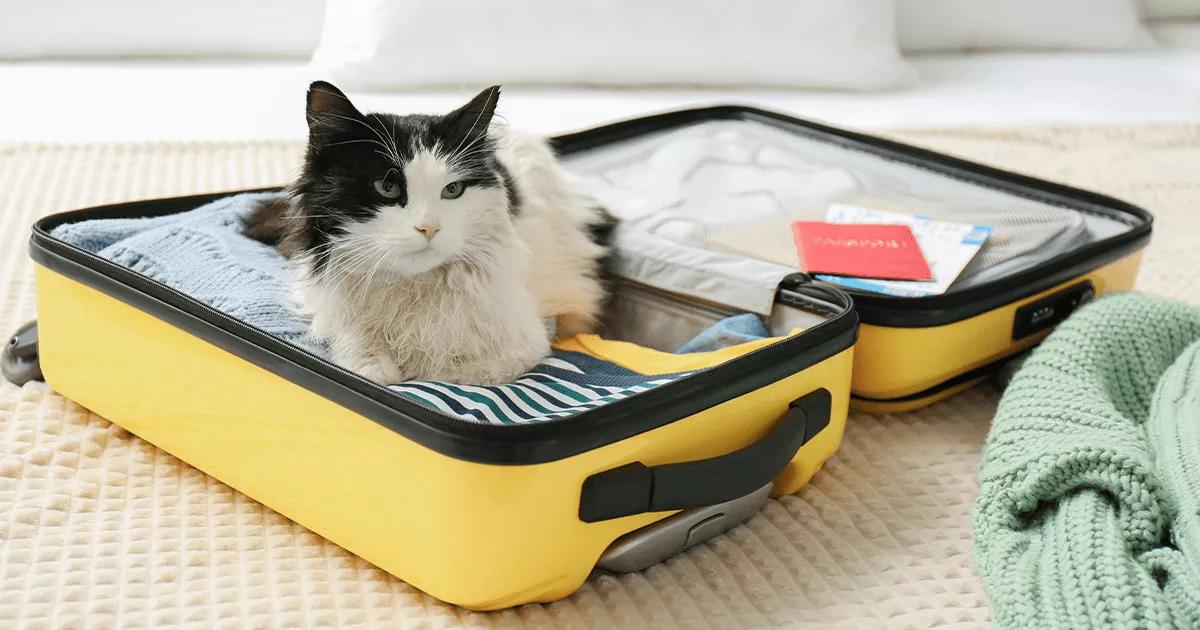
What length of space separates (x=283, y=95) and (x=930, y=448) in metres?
1.35

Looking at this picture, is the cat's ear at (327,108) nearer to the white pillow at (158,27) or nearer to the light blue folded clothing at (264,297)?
the light blue folded clothing at (264,297)

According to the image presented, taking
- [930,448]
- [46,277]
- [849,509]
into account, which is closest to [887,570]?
[849,509]

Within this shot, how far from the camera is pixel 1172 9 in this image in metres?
2.81

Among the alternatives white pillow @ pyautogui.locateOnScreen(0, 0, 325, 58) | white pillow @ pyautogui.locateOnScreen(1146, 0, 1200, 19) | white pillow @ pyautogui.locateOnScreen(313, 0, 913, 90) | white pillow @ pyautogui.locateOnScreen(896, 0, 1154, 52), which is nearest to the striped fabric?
white pillow @ pyautogui.locateOnScreen(313, 0, 913, 90)

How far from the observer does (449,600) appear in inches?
39.4

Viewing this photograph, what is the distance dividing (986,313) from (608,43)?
1077 mm

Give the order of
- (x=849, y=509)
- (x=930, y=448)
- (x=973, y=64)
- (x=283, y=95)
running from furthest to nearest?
(x=973, y=64) < (x=283, y=95) < (x=930, y=448) < (x=849, y=509)

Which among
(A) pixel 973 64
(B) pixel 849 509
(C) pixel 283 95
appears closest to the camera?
(B) pixel 849 509

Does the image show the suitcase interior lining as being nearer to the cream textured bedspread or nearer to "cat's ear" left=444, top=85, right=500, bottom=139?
the cream textured bedspread

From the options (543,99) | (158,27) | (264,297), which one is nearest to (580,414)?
(264,297)

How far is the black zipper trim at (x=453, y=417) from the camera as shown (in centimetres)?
93

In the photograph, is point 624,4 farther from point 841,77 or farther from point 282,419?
point 282,419

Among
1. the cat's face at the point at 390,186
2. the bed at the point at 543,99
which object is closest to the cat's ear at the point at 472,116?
the cat's face at the point at 390,186

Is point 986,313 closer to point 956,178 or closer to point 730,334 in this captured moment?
point 730,334
